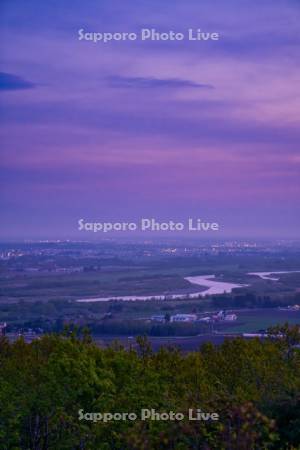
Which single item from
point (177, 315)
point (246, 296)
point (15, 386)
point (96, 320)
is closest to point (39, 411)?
point (15, 386)

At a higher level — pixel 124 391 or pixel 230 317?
pixel 230 317

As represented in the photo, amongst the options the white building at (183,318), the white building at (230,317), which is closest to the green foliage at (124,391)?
the white building at (183,318)

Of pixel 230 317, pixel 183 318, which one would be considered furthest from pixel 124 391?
pixel 230 317

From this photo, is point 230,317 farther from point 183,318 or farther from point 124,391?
point 124,391

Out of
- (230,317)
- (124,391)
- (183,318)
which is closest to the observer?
(124,391)

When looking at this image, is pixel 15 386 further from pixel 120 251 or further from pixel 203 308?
pixel 203 308

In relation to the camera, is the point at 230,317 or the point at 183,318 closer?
the point at 183,318

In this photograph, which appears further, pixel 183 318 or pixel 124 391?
pixel 183 318

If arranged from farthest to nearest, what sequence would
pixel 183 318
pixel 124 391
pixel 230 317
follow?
pixel 230 317, pixel 183 318, pixel 124 391

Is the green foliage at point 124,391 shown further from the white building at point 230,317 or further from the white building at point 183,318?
the white building at point 230,317

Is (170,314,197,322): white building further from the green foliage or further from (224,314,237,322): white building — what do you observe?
(224,314,237,322): white building
